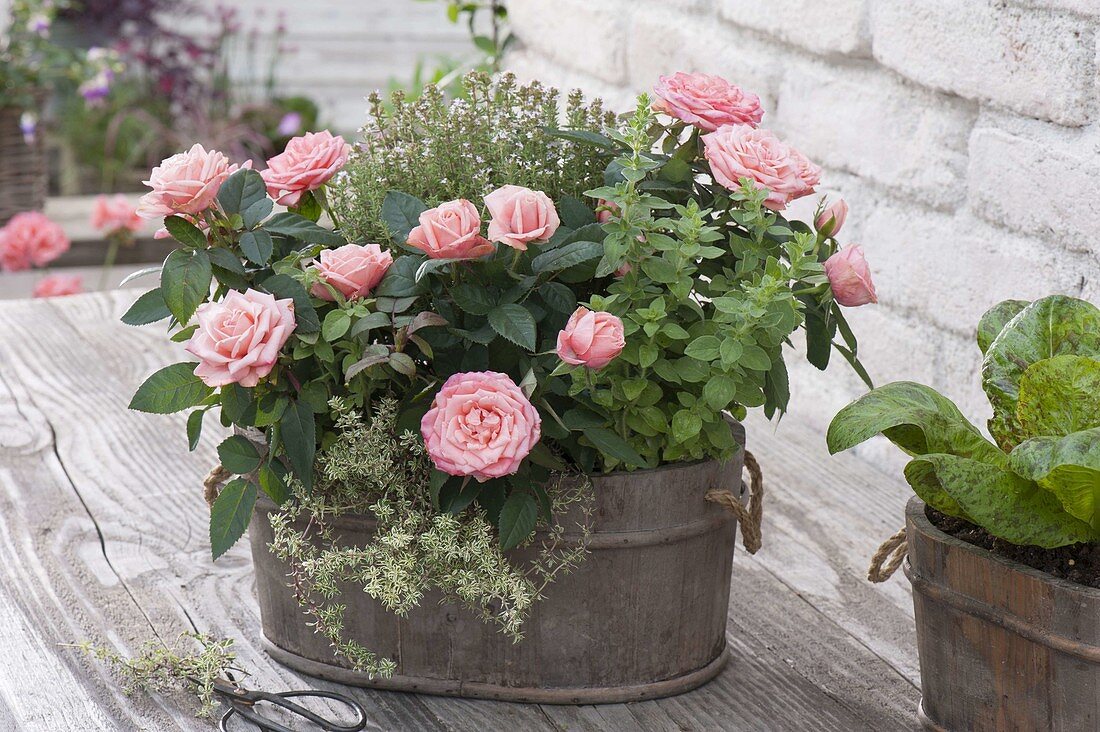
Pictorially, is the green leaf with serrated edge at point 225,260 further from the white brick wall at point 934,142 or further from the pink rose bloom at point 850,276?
the white brick wall at point 934,142

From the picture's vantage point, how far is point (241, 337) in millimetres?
795

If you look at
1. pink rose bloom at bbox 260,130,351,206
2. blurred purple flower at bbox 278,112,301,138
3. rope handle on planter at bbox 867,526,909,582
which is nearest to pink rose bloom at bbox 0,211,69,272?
pink rose bloom at bbox 260,130,351,206

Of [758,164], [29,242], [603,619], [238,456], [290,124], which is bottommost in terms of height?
[290,124]

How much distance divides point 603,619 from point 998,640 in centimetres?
29

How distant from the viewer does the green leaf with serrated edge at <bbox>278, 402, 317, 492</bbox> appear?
0.85m

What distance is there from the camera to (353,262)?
846mm

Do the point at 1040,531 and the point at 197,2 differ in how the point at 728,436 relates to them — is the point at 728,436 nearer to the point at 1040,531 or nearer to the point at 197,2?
the point at 1040,531

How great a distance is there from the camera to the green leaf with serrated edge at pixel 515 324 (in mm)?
809

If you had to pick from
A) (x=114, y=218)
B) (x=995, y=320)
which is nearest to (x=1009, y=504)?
(x=995, y=320)

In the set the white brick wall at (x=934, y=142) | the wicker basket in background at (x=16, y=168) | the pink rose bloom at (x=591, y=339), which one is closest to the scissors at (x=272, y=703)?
the pink rose bloom at (x=591, y=339)

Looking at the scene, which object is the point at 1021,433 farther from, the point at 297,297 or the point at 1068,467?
the point at 297,297

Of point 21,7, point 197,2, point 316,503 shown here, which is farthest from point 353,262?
point 197,2

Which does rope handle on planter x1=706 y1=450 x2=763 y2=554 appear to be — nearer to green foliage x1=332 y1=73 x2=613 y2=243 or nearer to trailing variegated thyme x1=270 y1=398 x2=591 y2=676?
trailing variegated thyme x1=270 y1=398 x2=591 y2=676

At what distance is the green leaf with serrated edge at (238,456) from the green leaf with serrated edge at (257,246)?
136mm
